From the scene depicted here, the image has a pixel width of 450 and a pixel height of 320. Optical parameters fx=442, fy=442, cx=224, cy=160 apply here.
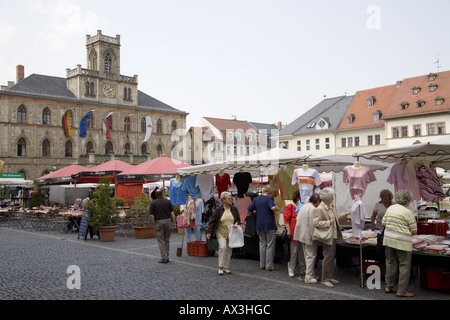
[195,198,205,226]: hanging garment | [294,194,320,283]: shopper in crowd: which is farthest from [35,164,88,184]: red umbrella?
[294,194,320,283]: shopper in crowd

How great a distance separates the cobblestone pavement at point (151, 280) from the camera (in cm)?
762

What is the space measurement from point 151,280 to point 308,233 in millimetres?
3289

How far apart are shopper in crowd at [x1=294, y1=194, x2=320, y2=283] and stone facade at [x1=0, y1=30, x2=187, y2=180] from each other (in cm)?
4882

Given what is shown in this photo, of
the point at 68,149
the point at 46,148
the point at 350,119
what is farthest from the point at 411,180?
the point at 68,149

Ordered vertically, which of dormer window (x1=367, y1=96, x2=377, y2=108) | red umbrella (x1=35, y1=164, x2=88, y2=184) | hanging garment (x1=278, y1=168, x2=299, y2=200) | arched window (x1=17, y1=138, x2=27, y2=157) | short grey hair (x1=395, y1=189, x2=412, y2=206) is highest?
dormer window (x1=367, y1=96, x2=377, y2=108)

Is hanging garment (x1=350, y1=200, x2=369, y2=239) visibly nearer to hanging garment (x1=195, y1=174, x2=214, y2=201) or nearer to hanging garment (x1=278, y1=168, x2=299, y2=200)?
hanging garment (x1=278, y1=168, x2=299, y2=200)

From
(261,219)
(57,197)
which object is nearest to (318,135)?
(57,197)

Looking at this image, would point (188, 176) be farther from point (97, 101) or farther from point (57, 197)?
point (97, 101)

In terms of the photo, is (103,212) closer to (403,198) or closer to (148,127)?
(403,198)

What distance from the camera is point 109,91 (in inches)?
2370

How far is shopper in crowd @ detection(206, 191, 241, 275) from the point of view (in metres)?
9.55

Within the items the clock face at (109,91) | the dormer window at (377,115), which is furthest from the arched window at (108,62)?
the dormer window at (377,115)

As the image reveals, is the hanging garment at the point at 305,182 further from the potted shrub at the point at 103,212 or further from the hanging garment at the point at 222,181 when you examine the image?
the potted shrub at the point at 103,212

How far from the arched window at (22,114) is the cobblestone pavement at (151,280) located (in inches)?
1727
